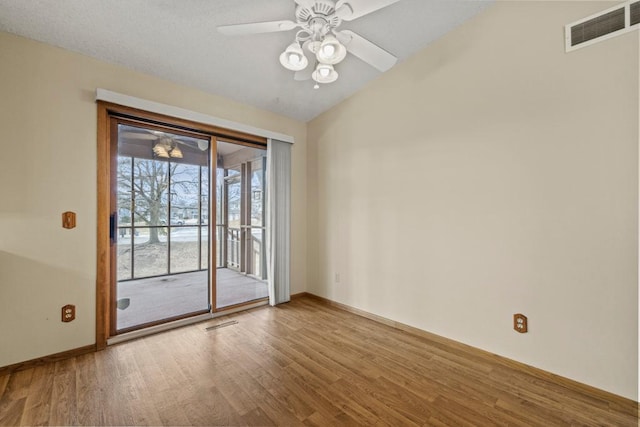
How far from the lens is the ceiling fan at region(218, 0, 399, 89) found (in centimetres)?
157

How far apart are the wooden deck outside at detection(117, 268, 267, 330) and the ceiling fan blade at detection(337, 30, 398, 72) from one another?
289 centimetres

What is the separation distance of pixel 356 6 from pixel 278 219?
105 inches

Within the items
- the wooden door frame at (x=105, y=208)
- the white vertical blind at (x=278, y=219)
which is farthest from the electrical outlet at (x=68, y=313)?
the white vertical blind at (x=278, y=219)

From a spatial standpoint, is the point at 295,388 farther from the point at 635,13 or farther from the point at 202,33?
the point at 635,13

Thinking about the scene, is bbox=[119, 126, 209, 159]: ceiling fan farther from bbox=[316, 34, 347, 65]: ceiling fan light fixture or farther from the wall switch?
bbox=[316, 34, 347, 65]: ceiling fan light fixture

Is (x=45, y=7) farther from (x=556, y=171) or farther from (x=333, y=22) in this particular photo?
(x=556, y=171)

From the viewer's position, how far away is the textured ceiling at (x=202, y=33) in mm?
2047

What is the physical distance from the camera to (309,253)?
4.15 meters

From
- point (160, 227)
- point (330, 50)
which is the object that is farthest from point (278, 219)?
point (330, 50)

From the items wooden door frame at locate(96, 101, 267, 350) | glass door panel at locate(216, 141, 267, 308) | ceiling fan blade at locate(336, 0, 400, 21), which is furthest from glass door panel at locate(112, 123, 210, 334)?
ceiling fan blade at locate(336, 0, 400, 21)

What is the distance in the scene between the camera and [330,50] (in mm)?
1731

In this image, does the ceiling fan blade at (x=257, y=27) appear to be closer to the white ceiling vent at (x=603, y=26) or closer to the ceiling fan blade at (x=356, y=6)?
the ceiling fan blade at (x=356, y=6)

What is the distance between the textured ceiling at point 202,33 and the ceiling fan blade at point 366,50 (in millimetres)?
708

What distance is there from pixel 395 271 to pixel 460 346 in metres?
0.91
